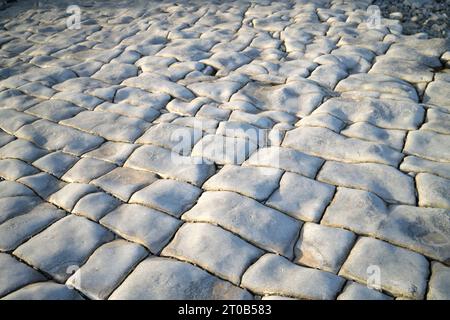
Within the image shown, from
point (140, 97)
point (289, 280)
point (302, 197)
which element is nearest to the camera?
point (289, 280)

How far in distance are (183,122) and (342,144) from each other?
53.9 inches

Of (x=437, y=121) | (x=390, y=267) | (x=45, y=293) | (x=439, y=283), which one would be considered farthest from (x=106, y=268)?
(x=437, y=121)

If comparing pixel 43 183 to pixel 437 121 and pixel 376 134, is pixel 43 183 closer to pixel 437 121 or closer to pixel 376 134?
pixel 376 134

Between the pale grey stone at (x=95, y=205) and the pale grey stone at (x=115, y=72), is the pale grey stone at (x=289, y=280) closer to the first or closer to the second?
the pale grey stone at (x=95, y=205)

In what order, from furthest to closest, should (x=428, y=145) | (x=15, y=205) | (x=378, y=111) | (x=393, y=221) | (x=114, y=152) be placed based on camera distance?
1. (x=378, y=111)
2. (x=114, y=152)
3. (x=428, y=145)
4. (x=15, y=205)
5. (x=393, y=221)

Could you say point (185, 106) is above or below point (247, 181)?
above

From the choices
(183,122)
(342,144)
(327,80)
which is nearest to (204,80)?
(183,122)

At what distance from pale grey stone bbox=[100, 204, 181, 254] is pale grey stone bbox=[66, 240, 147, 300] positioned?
6 cm

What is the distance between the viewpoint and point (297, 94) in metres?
3.64

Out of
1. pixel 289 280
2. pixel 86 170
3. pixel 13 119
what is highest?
pixel 13 119

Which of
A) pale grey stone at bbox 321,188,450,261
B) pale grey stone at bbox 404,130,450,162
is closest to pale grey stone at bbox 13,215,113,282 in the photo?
pale grey stone at bbox 321,188,450,261

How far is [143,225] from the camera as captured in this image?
2393mm

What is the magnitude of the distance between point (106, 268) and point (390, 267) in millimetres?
1551

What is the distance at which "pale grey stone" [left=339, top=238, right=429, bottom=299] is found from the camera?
1921 millimetres
